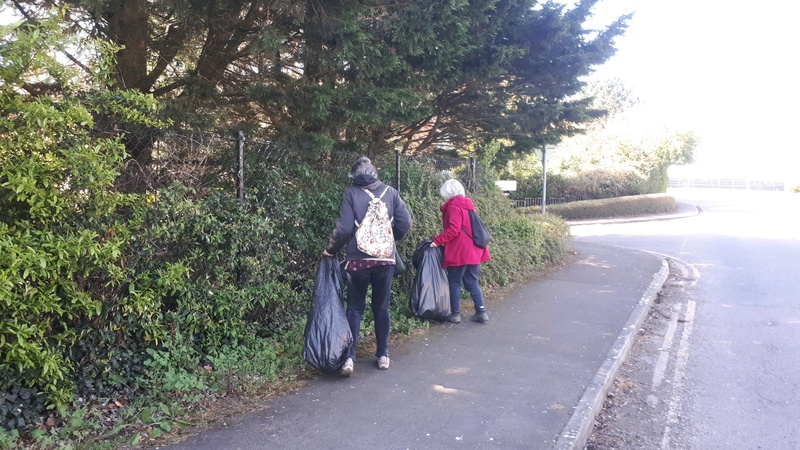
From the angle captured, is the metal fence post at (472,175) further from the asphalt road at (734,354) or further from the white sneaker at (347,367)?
the white sneaker at (347,367)

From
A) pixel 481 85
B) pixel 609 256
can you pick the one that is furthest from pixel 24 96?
pixel 609 256

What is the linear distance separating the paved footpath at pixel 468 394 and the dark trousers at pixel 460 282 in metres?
0.24

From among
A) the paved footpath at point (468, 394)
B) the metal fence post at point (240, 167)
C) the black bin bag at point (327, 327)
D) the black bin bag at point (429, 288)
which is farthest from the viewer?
the black bin bag at point (429, 288)

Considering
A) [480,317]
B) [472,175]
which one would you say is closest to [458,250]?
[480,317]

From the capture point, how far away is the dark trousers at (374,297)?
491 cm

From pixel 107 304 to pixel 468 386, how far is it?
2765mm

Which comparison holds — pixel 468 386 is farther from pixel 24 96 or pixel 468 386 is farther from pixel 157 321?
pixel 24 96

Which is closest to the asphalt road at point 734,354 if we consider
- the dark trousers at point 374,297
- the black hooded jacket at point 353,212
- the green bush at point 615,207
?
the dark trousers at point 374,297

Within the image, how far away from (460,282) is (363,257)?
2275 mm

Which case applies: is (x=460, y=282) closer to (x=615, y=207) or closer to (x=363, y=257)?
(x=363, y=257)

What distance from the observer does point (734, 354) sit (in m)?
6.44

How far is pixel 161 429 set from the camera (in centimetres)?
373

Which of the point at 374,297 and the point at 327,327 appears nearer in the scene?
the point at 327,327

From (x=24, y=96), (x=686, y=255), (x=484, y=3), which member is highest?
(x=484, y=3)
